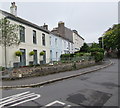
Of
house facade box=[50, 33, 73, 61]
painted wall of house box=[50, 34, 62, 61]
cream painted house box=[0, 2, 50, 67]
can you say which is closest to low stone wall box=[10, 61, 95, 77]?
cream painted house box=[0, 2, 50, 67]

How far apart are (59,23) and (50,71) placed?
2603 cm

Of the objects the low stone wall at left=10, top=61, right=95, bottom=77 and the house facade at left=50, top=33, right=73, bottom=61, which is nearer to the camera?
the low stone wall at left=10, top=61, right=95, bottom=77

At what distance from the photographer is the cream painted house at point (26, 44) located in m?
15.5

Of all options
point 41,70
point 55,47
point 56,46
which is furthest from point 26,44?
point 56,46

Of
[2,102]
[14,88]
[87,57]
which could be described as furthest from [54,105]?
[87,57]

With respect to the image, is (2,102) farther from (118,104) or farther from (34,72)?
(34,72)

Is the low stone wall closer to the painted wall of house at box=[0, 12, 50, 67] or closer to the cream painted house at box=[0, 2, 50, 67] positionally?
the painted wall of house at box=[0, 12, 50, 67]

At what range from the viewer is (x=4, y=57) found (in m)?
14.8

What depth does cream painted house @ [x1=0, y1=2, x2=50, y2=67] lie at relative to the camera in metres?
15.5

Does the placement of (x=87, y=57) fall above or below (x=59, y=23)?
below

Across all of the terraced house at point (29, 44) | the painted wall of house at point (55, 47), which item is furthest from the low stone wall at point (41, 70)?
the painted wall of house at point (55, 47)

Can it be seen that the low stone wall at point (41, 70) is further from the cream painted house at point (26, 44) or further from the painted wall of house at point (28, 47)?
the cream painted house at point (26, 44)

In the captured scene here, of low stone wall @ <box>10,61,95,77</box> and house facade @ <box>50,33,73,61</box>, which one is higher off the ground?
house facade @ <box>50,33,73,61</box>

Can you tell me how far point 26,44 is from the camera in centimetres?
1839
